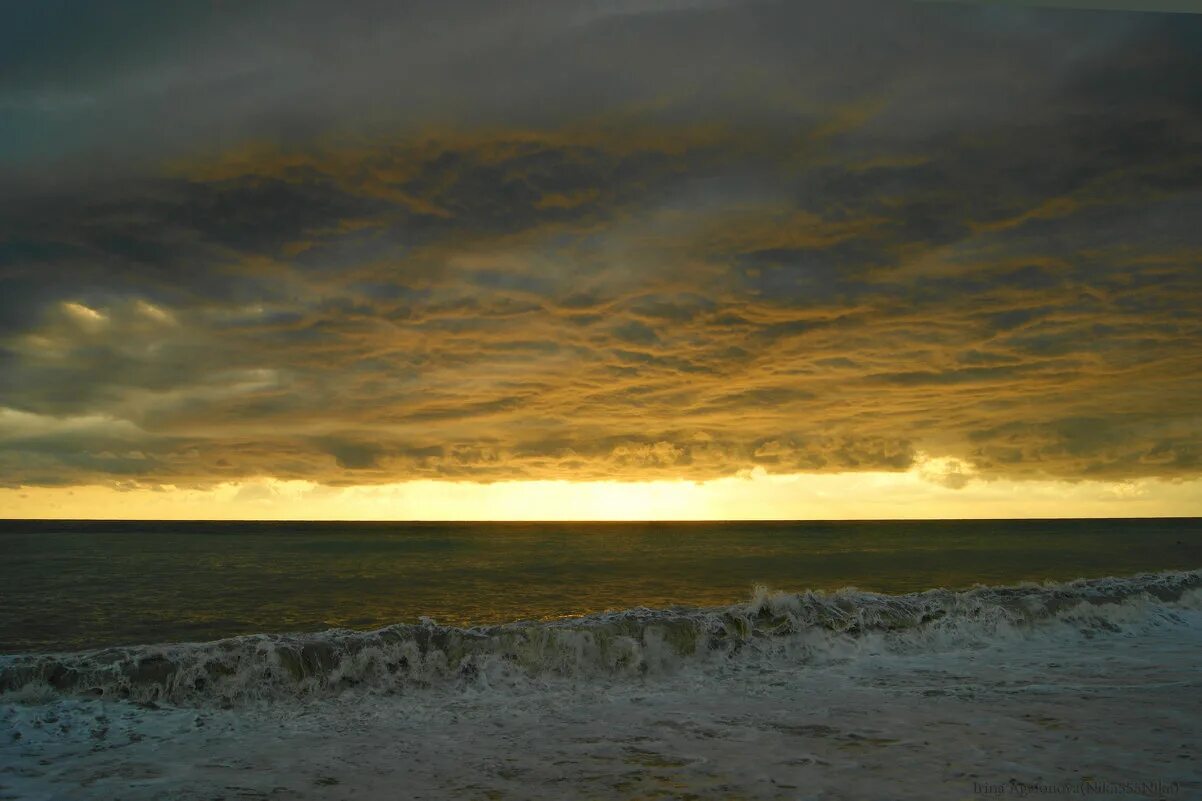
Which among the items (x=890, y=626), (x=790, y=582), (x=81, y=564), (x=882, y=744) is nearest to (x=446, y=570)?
(x=790, y=582)

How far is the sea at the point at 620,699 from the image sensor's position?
606cm

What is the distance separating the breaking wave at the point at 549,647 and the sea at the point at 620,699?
0.13ft

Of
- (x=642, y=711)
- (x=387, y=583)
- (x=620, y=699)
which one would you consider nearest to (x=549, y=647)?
(x=620, y=699)

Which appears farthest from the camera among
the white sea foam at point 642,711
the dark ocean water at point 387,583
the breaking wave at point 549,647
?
the dark ocean water at point 387,583

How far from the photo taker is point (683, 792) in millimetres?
5676

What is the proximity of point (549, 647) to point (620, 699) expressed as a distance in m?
1.99

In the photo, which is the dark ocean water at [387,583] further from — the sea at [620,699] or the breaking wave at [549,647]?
the breaking wave at [549,647]

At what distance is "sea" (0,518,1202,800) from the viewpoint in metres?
6.06

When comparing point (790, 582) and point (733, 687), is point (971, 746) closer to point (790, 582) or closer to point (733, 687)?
point (733, 687)

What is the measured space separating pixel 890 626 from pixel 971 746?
644 cm

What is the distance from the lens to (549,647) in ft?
35.7

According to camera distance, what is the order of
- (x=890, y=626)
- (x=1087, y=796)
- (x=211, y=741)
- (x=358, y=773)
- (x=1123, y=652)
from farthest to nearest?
(x=890, y=626) < (x=1123, y=652) < (x=211, y=741) < (x=358, y=773) < (x=1087, y=796)

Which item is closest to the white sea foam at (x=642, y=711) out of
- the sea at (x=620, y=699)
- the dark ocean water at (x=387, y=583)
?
the sea at (x=620, y=699)

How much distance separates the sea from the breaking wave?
0.04 meters
